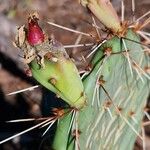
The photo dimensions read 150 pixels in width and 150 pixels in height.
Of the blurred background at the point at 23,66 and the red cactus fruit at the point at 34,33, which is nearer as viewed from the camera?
the red cactus fruit at the point at 34,33

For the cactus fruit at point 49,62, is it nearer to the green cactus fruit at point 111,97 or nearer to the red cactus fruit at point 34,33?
the red cactus fruit at point 34,33

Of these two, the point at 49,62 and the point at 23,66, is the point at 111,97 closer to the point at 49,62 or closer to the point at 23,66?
the point at 49,62

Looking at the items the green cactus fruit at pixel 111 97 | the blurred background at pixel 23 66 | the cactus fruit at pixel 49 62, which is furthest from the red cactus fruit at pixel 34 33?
the blurred background at pixel 23 66

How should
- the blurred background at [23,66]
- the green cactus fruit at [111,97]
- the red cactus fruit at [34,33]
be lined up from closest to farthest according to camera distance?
1. the red cactus fruit at [34,33]
2. the green cactus fruit at [111,97]
3. the blurred background at [23,66]

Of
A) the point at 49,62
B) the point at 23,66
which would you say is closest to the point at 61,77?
the point at 49,62

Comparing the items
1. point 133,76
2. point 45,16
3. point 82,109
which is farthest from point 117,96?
point 45,16

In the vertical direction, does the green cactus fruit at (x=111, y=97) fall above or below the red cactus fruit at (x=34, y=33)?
below

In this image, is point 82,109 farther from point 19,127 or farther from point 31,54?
point 19,127
